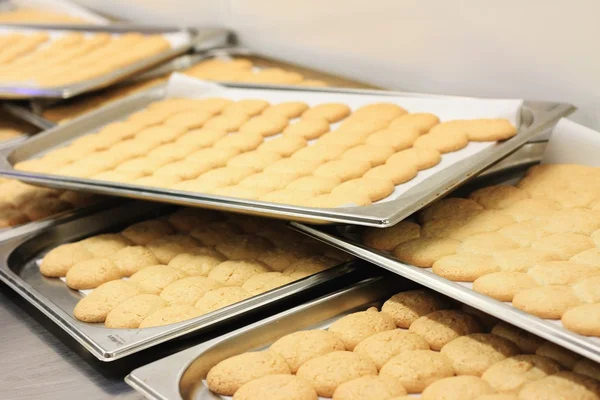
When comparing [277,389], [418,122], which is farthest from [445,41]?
[277,389]

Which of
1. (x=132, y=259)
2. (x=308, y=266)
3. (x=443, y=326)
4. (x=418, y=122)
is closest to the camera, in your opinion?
(x=443, y=326)

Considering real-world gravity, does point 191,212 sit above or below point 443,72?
below

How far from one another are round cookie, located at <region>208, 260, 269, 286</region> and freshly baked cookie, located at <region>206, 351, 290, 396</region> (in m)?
0.31

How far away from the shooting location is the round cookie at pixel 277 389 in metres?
1.18

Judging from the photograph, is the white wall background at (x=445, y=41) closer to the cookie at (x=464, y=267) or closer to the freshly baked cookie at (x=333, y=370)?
the cookie at (x=464, y=267)

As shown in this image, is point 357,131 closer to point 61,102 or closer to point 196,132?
point 196,132

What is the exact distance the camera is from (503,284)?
4.06 feet

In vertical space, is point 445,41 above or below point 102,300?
above

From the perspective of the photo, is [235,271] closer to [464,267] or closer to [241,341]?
[241,341]

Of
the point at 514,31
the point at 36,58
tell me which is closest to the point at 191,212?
the point at 514,31

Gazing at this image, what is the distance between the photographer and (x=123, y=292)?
1553 millimetres

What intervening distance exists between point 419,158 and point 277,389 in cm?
68

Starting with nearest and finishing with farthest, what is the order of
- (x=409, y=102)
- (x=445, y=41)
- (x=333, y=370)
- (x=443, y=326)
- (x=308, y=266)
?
(x=333, y=370), (x=443, y=326), (x=308, y=266), (x=409, y=102), (x=445, y=41)

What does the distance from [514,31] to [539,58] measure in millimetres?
99
